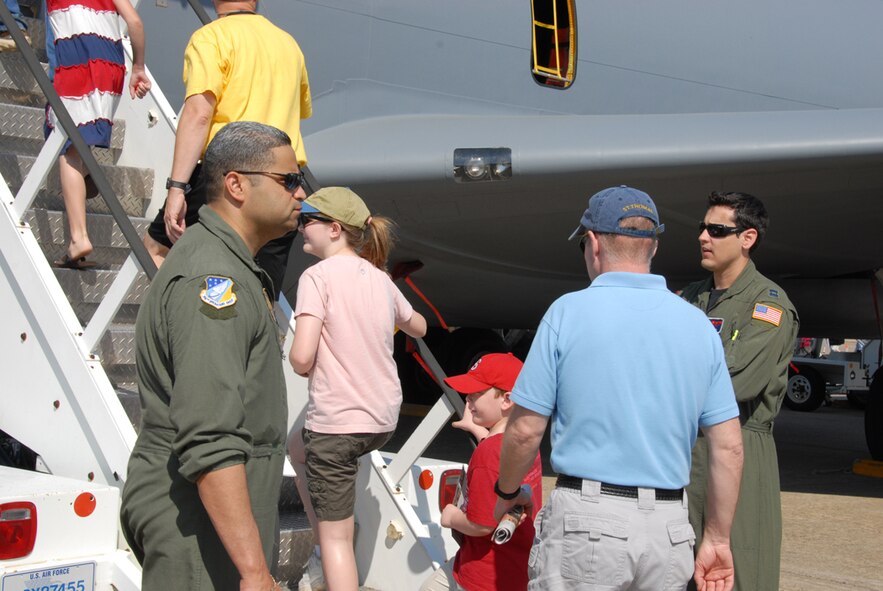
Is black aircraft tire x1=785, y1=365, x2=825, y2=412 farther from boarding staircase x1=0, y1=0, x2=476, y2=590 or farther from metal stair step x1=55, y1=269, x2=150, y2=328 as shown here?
metal stair step x1=55, y1=269, x2=150, y2=328

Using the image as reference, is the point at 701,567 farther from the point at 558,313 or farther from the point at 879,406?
the point at 879,406

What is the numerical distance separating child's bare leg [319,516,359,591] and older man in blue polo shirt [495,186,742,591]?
97cm

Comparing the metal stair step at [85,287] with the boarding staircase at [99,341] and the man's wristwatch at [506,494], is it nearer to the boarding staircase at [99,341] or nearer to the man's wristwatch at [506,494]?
the boarding staircase at [99,341]

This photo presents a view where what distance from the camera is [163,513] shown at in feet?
6.98

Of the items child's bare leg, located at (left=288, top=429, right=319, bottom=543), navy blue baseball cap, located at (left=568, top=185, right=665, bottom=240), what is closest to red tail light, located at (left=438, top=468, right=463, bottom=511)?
child's bare leg, located at (left=288, top=429, right=319, bottom=543)

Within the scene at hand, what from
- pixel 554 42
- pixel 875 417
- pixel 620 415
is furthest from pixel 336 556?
pixel 875 417

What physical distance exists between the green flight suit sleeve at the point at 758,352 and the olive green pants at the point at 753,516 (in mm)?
196

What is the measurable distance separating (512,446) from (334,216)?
1269mm

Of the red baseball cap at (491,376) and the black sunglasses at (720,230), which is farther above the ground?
the black sunglasses at (720,230)

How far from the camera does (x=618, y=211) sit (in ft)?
8.29

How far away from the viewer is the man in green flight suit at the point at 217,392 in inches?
78.7

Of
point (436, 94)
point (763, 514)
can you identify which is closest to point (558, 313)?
point (763, 514)

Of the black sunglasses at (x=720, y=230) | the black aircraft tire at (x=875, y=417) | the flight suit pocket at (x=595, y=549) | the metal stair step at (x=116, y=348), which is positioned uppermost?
the black sunglasses at (x=720, y=230)

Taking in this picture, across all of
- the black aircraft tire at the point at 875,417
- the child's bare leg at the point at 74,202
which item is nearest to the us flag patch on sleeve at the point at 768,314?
the child's bare leg at the point at 74,202
